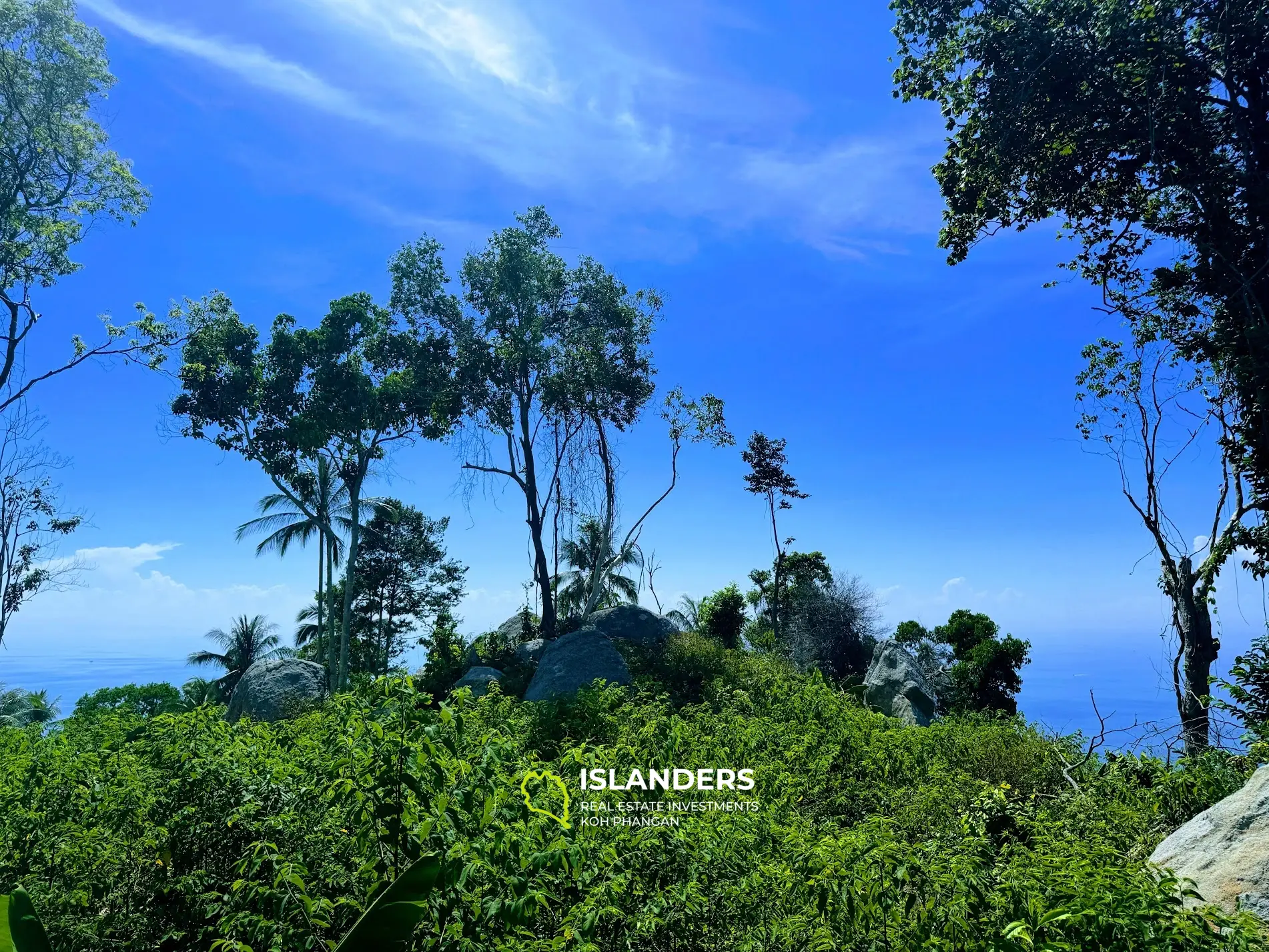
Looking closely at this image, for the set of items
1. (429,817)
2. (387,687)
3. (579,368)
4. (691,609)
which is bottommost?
(429,817)

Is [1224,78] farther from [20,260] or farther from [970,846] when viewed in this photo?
[20,260]

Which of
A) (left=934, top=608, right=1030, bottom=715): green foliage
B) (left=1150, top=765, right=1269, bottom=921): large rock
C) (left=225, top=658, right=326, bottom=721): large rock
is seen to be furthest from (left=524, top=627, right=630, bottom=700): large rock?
(left=1150, top=765, right=1269, bottom=921): large rock

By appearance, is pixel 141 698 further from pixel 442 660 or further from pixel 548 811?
pixel 548 811

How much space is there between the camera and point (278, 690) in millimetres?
14391

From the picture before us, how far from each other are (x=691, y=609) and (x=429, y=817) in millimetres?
21155

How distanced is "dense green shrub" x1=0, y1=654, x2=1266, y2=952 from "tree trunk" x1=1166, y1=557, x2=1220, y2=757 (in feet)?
10.5

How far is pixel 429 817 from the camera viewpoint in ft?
8.81

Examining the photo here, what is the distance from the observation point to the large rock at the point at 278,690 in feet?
45.9

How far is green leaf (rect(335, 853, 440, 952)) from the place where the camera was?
2.04 metres

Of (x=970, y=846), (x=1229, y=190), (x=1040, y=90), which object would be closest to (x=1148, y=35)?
(x=1040, y=90)

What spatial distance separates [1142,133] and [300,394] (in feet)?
51.2

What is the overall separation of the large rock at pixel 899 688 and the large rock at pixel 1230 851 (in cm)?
923

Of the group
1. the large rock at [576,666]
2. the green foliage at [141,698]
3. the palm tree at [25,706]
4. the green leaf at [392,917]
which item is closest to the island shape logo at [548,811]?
the green leaf at [392,917]

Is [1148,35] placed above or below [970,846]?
above
